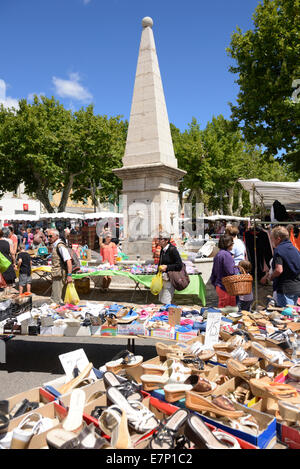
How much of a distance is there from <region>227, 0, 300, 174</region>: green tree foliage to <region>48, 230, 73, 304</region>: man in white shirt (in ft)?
34.0

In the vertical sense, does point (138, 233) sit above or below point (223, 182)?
below

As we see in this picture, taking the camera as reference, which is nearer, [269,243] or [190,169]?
[269,243]

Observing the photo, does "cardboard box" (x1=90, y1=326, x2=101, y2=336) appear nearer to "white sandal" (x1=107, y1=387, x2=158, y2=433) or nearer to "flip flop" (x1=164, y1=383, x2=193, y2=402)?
"white sandal" (x1=107, y1=387, x2=158, y2=433)

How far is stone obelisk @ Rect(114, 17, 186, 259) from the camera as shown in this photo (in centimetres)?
970

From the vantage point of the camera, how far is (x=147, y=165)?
9586 millimetres

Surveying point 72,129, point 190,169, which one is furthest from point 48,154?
point 190,169

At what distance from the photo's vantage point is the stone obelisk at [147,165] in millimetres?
9695

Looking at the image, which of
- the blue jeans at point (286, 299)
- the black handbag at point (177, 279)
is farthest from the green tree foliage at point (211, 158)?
the blue jeans at point (286, 299)

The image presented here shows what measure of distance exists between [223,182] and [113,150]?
635 inches

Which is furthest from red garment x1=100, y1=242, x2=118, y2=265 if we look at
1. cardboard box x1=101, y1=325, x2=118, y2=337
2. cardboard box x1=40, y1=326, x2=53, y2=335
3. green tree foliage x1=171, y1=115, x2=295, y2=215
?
green tree foliage x1=171, y1=115, x2=295, y2=215

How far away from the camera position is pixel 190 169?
34156 mm

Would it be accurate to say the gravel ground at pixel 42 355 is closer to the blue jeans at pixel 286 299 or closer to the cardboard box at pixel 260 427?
the blue jeans at pixel 286 299

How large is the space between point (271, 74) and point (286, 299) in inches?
459

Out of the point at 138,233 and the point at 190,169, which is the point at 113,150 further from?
the point at 138,233
